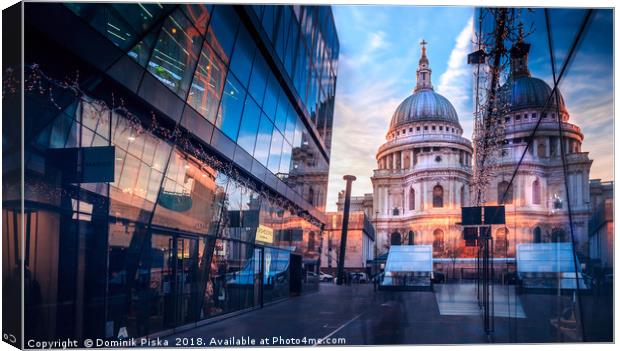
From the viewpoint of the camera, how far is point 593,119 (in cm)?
959

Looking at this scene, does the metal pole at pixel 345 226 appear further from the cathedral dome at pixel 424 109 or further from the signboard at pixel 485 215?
the signboard at pixel 485 215

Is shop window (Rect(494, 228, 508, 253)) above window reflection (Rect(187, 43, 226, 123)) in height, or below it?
below

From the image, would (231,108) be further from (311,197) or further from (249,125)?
(311,197)

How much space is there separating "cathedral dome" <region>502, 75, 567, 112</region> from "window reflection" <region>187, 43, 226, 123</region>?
18.6 ft

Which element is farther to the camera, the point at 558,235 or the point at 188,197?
the point at 188,197

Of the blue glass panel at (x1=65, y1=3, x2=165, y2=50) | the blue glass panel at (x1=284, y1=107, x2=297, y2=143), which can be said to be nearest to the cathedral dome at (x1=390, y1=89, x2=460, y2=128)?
the blue glass panel at (x1=284, y1=107, x2=297, y2=143)

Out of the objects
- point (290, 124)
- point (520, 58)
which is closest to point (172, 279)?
point (520, 58)

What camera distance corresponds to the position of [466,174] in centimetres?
1445

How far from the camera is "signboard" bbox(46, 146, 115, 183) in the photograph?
899cm

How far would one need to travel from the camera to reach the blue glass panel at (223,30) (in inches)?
453

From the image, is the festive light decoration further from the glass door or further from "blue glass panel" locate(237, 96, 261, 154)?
the glass door

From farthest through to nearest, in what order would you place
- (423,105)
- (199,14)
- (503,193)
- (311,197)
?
(311,197) → (423,105) → (503,193) → (199,14)

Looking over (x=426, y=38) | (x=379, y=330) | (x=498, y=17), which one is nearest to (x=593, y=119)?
(x=498, y=17)

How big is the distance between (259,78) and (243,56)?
1.36 metres
